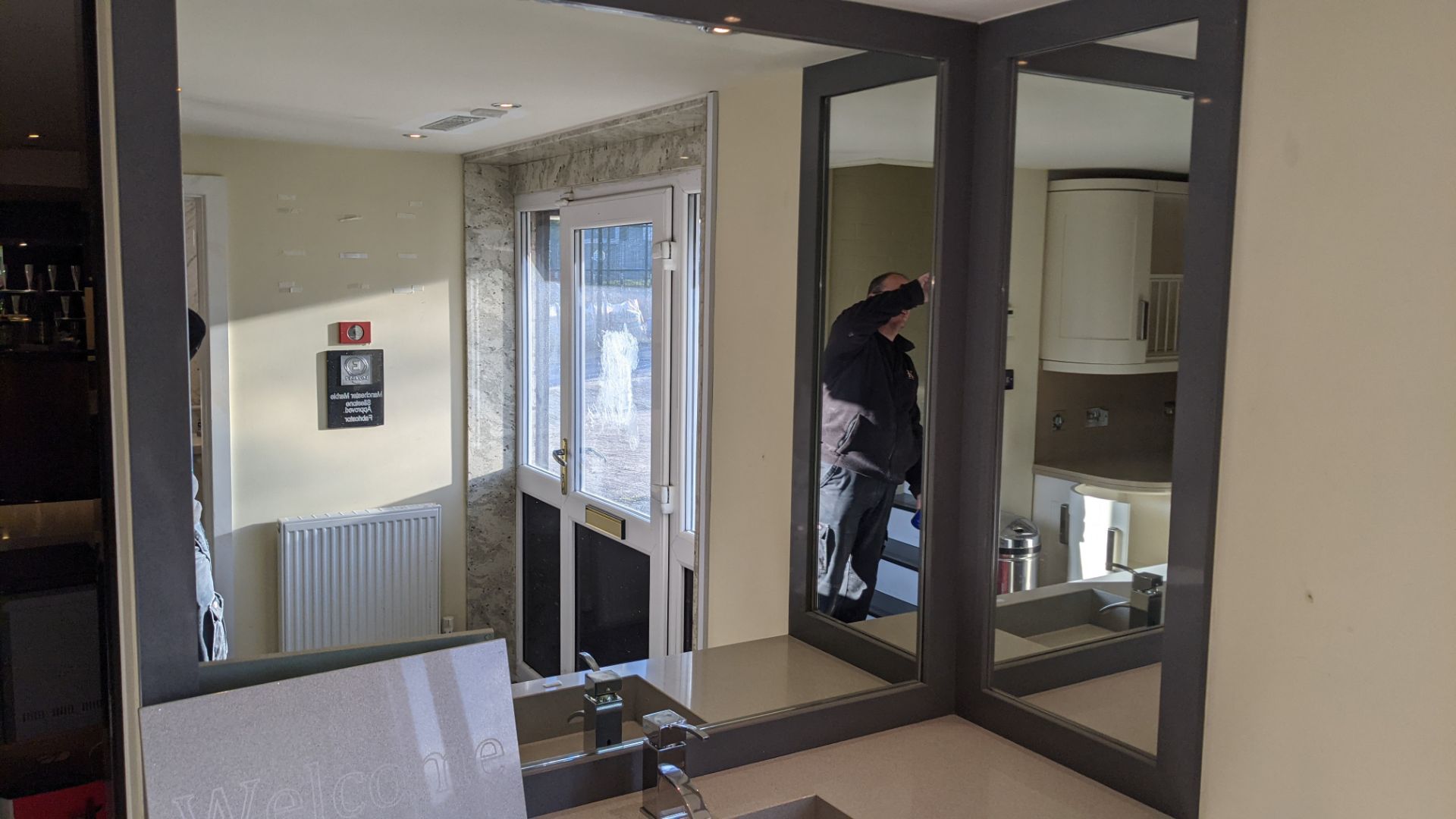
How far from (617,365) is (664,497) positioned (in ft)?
0.78

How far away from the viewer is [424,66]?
61.0 inches

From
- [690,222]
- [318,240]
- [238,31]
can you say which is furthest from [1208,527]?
[238,31]

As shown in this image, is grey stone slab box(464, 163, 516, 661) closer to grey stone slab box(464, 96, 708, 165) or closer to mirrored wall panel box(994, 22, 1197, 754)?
grey stone slab box(464, 96, 708, 165)

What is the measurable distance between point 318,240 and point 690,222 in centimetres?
58

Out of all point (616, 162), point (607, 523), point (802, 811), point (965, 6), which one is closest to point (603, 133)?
point (616, 162)

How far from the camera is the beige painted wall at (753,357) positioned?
5.92 ft

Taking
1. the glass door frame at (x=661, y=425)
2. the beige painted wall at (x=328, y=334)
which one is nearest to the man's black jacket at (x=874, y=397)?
the glass door frame at (x=661, y=425)

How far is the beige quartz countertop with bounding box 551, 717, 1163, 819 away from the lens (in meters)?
1.72

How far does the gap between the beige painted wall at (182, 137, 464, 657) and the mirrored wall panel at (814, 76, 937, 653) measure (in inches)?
29.4

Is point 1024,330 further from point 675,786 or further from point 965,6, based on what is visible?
point 675,786

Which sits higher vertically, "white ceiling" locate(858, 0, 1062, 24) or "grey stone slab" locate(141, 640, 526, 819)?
"white ceiling" locate(858, 0, 1062, 24)

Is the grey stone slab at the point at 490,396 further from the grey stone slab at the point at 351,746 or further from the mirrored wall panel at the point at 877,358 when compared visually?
the mirrored wall panel at the point at 877,358

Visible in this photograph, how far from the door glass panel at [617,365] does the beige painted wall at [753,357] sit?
0.13 meters

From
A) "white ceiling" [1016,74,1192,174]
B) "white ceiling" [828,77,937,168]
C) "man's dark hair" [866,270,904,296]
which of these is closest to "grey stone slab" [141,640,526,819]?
"man's dark hair" [866,270,904,296]
